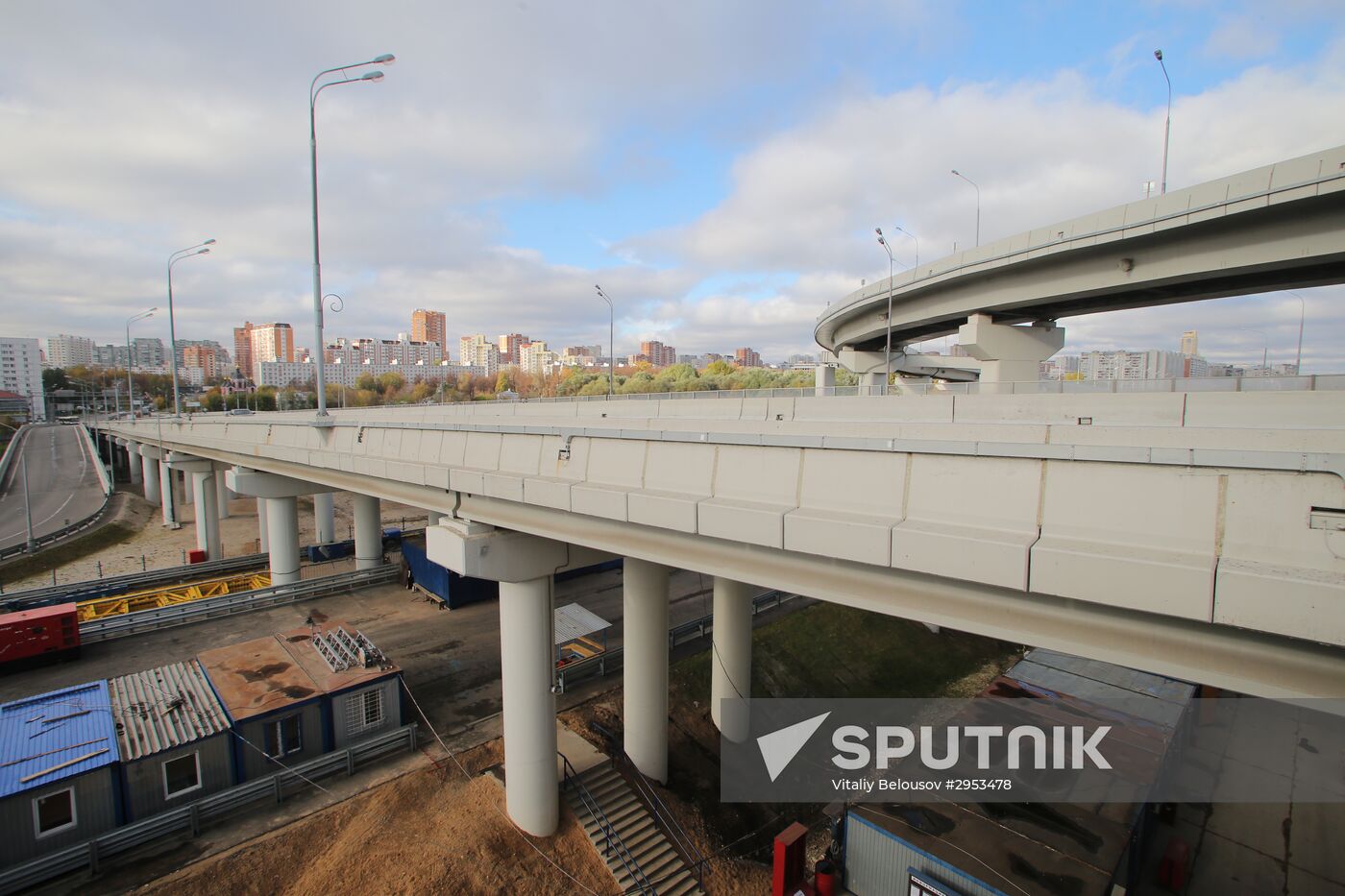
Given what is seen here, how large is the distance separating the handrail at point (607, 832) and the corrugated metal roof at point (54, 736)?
9.03 meters

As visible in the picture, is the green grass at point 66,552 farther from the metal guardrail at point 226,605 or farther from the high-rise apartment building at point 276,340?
the high-rise apartment building at point 276,340

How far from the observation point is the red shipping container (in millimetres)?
17250

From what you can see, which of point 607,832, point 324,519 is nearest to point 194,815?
point 607,832

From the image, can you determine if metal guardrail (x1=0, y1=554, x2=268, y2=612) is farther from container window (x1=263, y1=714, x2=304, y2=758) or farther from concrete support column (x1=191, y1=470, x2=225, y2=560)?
container window (x1=263, y1=714, x2=304, y2=758)

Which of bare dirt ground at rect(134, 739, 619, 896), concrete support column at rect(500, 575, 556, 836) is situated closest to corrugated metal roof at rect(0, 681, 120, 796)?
bare dirt ground at rect(134, 739, 619, 896)

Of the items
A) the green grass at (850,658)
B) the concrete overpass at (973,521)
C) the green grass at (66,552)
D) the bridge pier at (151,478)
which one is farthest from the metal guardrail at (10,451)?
the green grass at (850,658)

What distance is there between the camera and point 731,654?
55.8ft

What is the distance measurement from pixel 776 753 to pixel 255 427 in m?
21.8

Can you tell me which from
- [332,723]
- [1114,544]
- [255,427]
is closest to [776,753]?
[332,723]

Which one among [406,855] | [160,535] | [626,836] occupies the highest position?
[406,855]

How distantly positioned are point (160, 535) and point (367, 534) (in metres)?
24.1

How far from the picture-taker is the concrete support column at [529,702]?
12062mm

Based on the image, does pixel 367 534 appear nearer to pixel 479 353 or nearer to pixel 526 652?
pixel 526 652

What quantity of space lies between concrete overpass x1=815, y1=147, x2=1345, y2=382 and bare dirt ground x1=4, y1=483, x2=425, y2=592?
37532 mm
